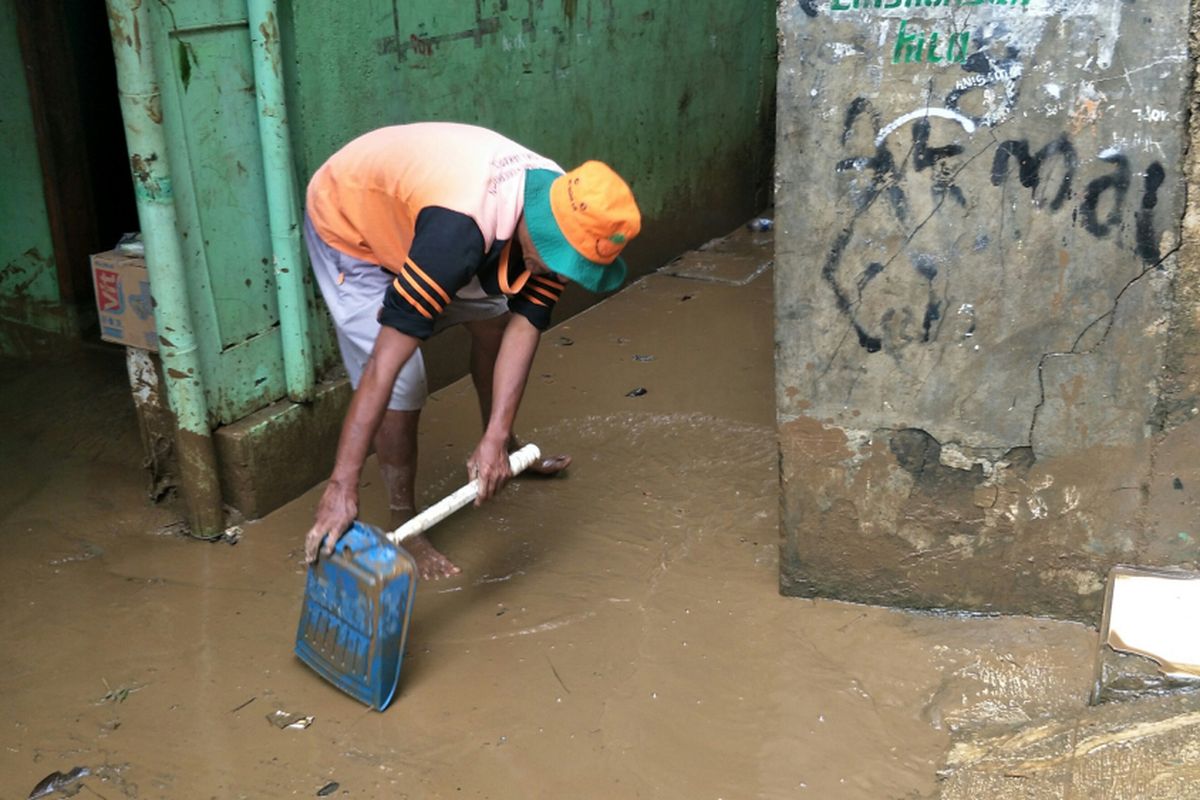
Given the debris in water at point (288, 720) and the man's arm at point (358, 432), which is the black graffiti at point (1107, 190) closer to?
the man's arm at point (358, 432)

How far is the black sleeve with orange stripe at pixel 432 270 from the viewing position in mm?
2475

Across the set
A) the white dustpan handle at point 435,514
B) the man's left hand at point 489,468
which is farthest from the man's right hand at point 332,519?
the man's left hand at point 489,468

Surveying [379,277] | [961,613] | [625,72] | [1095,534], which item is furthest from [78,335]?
[1095,534]

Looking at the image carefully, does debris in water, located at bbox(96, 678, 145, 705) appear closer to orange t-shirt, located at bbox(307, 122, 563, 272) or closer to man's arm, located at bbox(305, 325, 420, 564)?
man's arm, located at bbox(305, 325, 420, 564)

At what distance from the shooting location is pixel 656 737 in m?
2.49

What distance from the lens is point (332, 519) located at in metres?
2.58

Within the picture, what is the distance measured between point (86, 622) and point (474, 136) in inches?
59.5

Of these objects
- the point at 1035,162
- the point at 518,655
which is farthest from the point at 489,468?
the point at 1035,162

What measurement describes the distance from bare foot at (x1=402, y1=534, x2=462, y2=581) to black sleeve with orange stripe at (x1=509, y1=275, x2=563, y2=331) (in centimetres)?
67

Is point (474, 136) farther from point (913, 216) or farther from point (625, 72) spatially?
point (625, 72)

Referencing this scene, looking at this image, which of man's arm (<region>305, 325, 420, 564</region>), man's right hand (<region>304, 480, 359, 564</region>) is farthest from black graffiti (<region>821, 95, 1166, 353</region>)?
man's right hand (<region>304, 480, 359, 564</region>)

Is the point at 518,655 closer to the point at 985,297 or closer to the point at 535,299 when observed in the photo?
the point at 535,299

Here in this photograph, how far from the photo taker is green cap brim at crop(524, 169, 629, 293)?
2.58m

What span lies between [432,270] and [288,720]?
1.02 m
